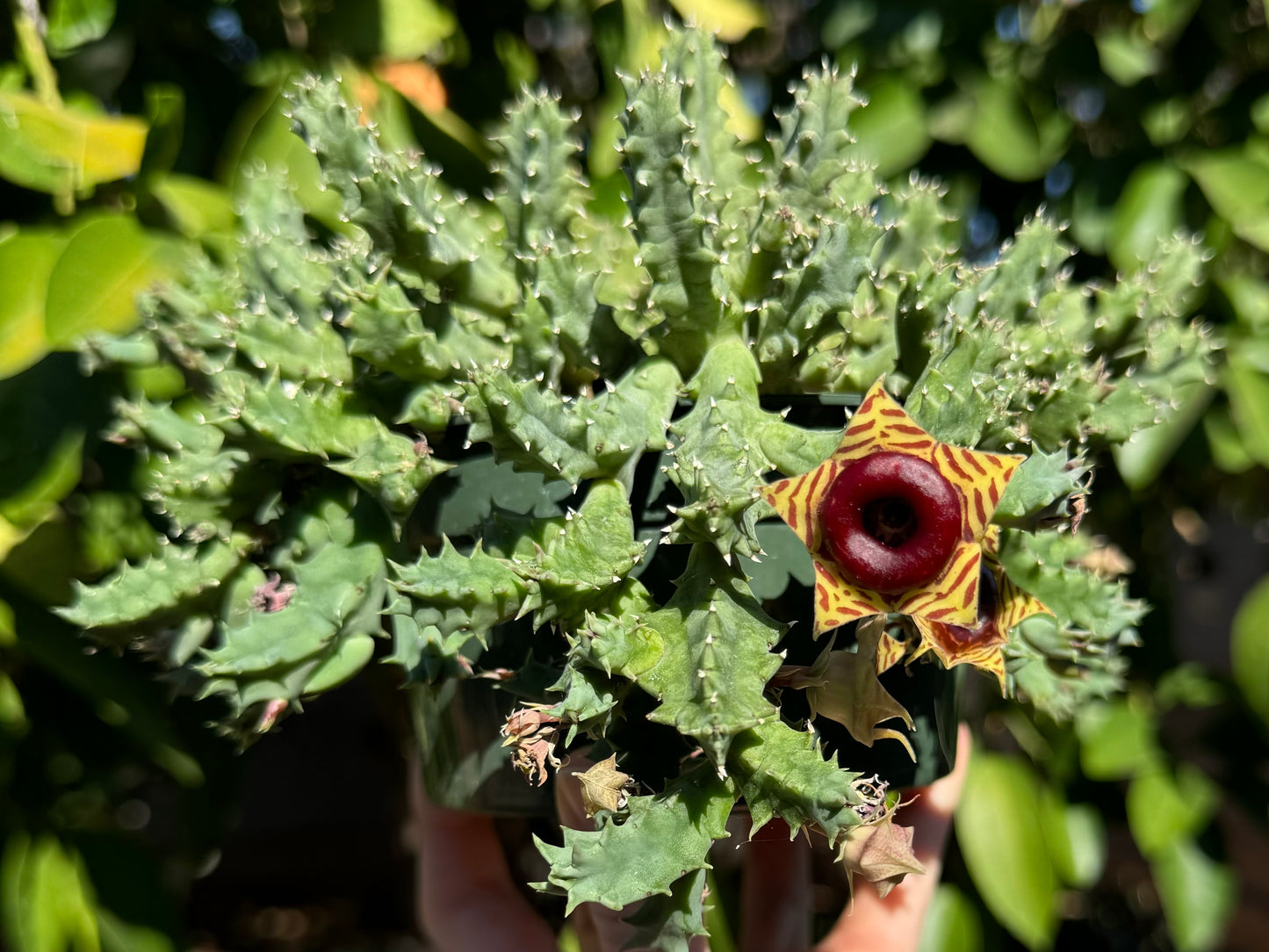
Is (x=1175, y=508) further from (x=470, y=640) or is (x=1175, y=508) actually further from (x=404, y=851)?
(x=404, y=851)

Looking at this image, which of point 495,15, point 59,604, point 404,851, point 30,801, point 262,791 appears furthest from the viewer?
point 262,791

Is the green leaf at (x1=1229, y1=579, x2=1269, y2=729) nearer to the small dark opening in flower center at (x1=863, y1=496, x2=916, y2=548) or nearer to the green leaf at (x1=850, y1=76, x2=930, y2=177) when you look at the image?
the green leaf at (x1=850, y1=76, x2=930, y2=177)

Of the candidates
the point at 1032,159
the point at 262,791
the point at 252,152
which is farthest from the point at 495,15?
the point at 262,791

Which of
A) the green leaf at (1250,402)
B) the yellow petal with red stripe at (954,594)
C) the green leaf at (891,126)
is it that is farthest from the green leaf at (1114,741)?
the yellow petal with red stripe at (954,594)

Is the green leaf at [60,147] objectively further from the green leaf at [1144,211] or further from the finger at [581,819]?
the green leaf at [1144,211]

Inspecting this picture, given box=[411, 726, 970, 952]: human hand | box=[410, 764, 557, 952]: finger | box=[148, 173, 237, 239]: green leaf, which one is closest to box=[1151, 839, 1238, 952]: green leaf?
box=[411, 726, 970, 952]: human hand

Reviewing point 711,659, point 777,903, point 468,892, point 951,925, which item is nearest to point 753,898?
point 777,903

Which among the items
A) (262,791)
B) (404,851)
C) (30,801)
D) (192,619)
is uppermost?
(192,619)
